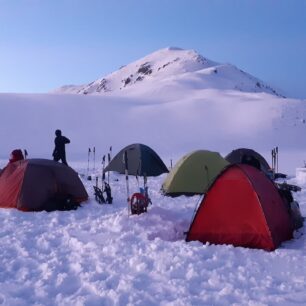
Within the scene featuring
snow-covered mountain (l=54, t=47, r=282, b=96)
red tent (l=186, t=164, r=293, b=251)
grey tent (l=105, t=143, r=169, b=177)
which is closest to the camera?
red tent (l=186, t=164, r=293, b=251)

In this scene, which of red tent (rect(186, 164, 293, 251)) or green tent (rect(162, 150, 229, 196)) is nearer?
red tent (rect(186, 164, 293, 251))

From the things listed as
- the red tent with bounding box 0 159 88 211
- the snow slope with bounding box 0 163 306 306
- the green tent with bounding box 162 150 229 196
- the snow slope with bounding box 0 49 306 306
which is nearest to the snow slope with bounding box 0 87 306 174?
the green tent with bounding box 162 150 229 196

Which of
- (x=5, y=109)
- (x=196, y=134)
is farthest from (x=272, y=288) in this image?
(x=5, y=109)

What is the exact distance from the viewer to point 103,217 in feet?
31.8

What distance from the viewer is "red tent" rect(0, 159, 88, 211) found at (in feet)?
35.1

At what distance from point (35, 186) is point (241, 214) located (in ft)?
16.8

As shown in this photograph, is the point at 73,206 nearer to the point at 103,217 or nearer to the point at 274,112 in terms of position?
the point at 103,217

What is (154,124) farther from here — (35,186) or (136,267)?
(136,267)

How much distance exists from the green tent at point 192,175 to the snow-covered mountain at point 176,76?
201 ft

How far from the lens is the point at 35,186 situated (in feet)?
35.4

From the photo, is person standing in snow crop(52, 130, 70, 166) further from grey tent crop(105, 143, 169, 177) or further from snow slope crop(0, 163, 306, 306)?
snow slope crop(0, 163, 306, 306)

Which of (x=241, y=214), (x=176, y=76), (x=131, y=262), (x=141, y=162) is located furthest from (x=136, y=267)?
(x=176, y=76)

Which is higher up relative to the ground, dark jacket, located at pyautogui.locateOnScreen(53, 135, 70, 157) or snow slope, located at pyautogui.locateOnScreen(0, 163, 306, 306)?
dark jacket, located at pyautogui.locateOnScreen(53, 135, 70, 157)

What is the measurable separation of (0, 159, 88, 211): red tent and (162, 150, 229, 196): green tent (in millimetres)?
3183
